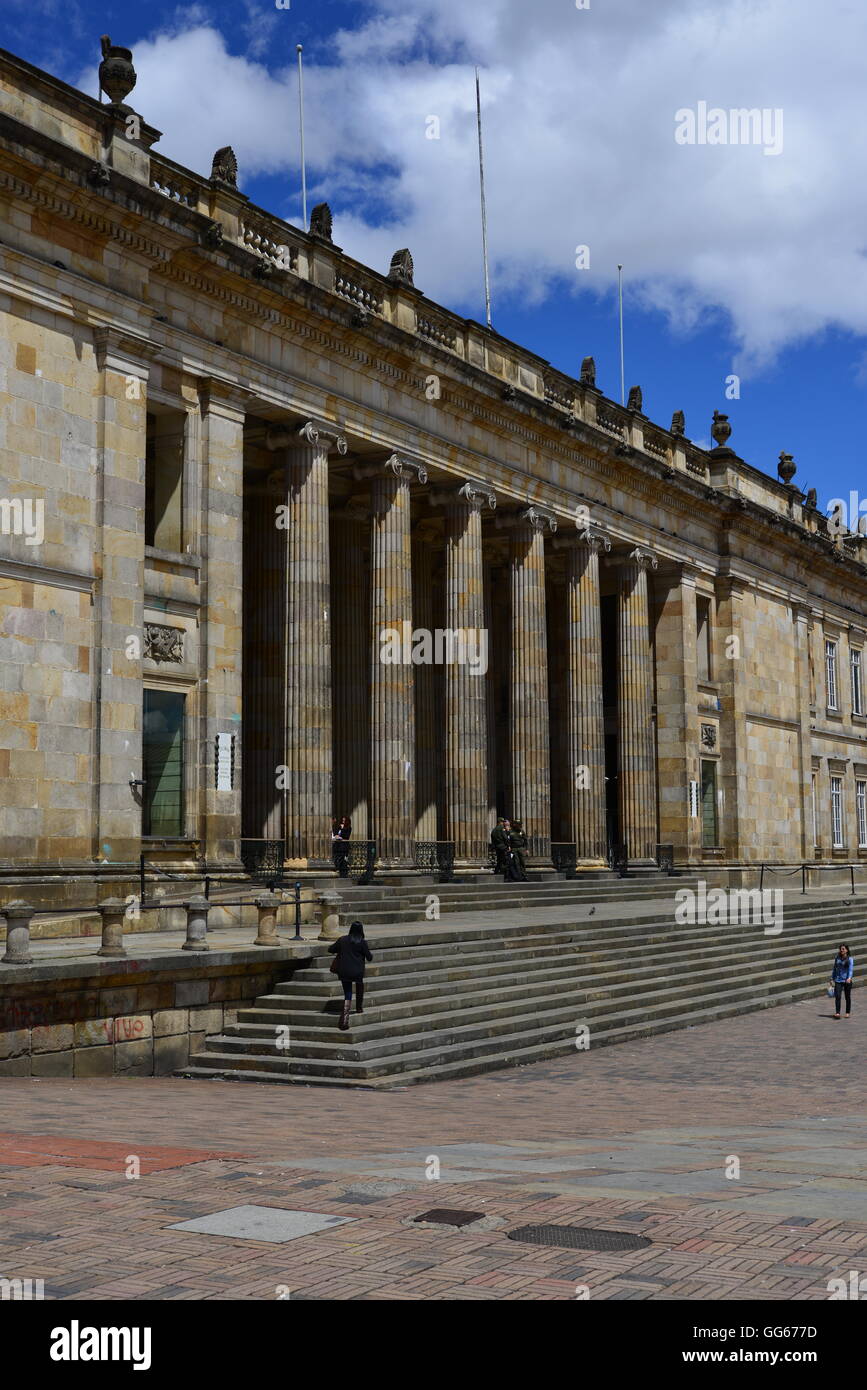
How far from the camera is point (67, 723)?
73.4 feet

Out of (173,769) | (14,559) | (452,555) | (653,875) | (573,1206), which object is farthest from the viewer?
(653,875)

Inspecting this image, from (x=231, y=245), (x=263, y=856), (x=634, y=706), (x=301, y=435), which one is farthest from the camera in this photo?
(x=634, y=706)

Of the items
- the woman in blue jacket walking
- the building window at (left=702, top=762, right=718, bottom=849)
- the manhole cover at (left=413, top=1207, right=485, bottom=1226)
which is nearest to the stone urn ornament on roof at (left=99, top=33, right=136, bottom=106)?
the woman in blue jacket walking

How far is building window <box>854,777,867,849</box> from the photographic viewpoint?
53.9 m

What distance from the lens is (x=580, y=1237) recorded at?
7.90 m

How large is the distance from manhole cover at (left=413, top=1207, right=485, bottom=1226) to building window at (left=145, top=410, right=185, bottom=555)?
18.2 metres

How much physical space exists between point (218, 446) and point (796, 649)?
94.2ft

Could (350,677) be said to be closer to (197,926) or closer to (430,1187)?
(197,926)

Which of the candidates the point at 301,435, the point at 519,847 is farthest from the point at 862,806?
the point at 301,435

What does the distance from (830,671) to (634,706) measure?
1622 centimetres

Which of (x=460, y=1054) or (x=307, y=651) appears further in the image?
(x=307, y=651)

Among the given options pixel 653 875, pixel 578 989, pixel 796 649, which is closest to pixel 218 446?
pixel 578 989

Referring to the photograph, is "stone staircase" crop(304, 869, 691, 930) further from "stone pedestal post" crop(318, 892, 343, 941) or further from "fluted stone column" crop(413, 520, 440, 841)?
"fluted stone column" crop(413, 520, 440, 841)
